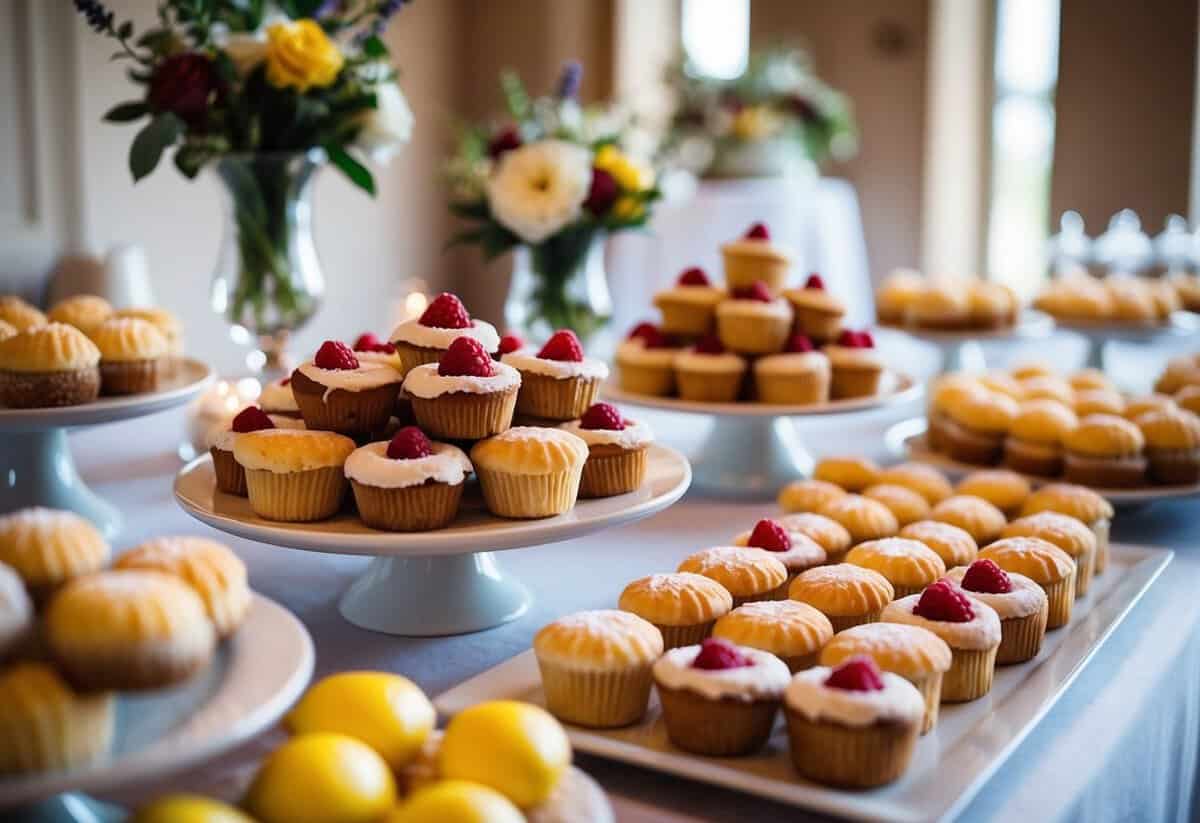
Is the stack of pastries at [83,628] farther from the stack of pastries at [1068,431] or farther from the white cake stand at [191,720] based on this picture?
the stack of pastries at [1068,431]

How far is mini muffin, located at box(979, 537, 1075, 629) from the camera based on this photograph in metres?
1.29

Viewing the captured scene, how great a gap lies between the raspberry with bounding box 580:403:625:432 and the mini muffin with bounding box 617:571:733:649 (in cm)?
21

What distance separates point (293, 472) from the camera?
1187 millimetres

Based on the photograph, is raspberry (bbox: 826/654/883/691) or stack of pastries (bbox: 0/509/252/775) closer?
stack of pastries (bbox: 0/509/252/775)

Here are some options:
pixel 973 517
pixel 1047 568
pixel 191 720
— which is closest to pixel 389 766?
pixel 191 720

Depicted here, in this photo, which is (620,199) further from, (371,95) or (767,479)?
(767,479)

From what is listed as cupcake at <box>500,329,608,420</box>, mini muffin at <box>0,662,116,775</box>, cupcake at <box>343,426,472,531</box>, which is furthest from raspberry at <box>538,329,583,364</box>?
mini muffin at <box>0,662,116,775</box>

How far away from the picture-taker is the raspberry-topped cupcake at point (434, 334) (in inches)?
51.6

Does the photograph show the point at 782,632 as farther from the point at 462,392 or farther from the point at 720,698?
the point at 462,392

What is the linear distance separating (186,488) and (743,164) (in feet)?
14.3

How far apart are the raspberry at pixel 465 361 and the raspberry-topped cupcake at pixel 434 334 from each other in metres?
0.04

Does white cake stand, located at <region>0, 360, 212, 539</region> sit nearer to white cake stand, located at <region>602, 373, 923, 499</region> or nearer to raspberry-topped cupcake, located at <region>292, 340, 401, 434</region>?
raspberry-topped cupcake, located at <region>292, 340, 401, 434</region>

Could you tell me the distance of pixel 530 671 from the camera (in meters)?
1.15

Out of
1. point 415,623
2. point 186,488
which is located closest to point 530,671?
point 415,623
